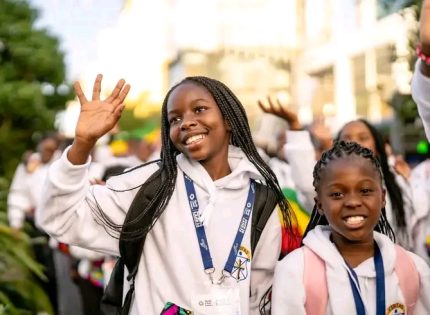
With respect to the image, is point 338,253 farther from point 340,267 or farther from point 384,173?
point 384,173

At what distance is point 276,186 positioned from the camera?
362cm

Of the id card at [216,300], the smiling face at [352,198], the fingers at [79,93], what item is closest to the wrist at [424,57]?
the smiling face at [352,198]

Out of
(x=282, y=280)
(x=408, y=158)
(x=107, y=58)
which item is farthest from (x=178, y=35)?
(x=282, y=280)

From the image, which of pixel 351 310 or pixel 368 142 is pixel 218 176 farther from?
pixel 368 142

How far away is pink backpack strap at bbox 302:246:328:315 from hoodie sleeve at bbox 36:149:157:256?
2.52 feet

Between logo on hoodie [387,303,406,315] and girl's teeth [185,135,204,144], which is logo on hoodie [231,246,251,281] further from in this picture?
logo on hoodie [387,303,406,315]

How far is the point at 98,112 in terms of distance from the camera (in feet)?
11.2

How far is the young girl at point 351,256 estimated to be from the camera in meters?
3.12

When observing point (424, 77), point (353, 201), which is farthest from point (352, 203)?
point (424, 77)

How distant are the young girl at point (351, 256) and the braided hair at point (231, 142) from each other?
1.04 feet

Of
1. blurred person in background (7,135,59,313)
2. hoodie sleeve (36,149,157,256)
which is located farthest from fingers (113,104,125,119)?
blurred person in background (7,135,59,313)

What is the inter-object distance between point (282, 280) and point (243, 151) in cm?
74

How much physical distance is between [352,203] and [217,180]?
0.62 meters

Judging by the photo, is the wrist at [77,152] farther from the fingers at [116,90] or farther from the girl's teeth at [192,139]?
the girl's teeth at [192,139]
